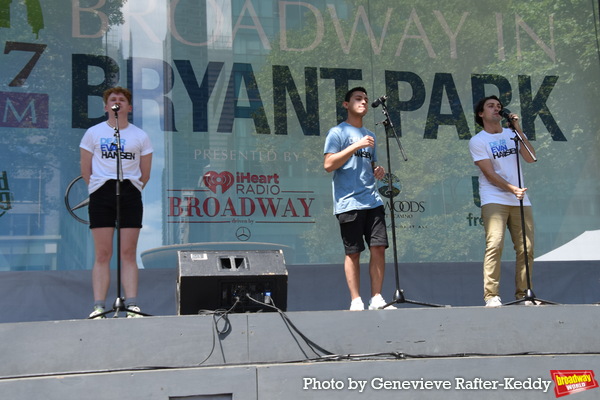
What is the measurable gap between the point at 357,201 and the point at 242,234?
1.71m

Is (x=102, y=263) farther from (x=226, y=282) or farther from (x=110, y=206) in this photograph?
(x=226, y=282)

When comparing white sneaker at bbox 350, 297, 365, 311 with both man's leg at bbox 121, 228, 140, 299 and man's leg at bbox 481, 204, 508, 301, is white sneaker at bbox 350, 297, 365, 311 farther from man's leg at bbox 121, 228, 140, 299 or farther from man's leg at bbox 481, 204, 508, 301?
man's leg at bbox 121, 228, 140, 299

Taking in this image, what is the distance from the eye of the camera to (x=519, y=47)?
21.8ft

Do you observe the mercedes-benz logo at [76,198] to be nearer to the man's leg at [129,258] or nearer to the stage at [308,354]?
the man's leg at [129,258]

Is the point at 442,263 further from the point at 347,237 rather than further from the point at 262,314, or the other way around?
the point at 262,314

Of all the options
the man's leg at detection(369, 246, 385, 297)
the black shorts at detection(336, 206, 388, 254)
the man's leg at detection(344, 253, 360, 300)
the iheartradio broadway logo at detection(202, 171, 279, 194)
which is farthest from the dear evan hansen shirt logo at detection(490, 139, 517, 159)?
the iheartradio broadway logo at detection(202, 171, 279, 194)

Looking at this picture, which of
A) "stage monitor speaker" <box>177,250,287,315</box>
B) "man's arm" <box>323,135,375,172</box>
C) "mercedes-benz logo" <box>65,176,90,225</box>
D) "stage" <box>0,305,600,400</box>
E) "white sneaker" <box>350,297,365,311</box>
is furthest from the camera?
"mercedes-benz logo" <box>65,176,90,225</box>

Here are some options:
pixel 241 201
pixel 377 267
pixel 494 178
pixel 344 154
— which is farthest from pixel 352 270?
pixel 241 201

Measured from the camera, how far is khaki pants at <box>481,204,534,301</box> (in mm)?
4449

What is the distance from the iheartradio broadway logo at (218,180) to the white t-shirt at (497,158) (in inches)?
78.8

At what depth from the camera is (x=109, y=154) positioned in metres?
4.23

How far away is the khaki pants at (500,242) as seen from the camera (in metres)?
4.45

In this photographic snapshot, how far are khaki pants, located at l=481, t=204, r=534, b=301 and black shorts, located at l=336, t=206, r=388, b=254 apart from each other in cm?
72

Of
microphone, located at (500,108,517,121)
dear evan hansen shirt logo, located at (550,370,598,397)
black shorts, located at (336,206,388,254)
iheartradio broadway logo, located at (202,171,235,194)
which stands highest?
microphone, located at (500,108,517,121)
